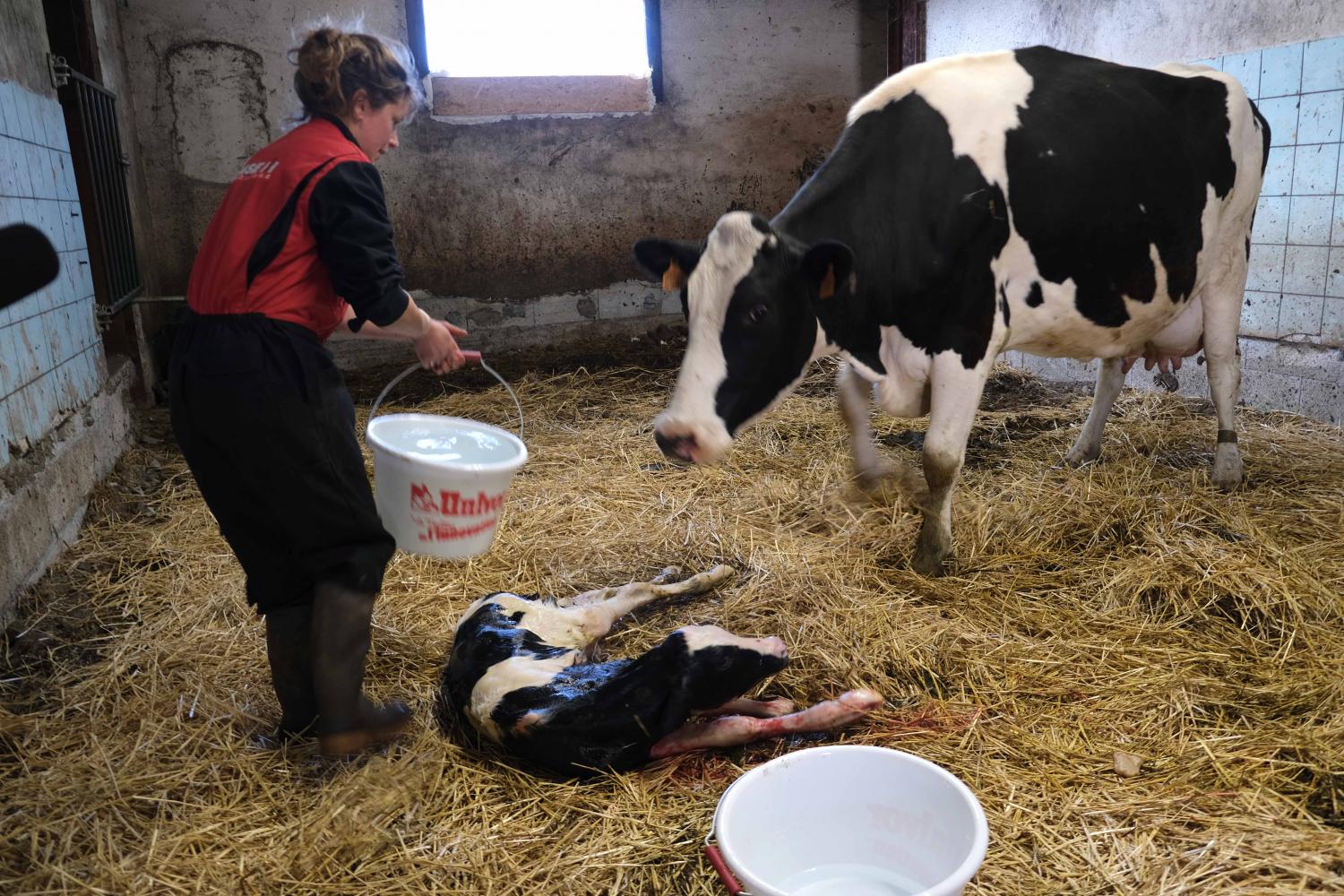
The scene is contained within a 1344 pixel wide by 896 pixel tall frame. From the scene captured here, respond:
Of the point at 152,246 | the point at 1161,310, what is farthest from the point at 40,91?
the point at 1161,310

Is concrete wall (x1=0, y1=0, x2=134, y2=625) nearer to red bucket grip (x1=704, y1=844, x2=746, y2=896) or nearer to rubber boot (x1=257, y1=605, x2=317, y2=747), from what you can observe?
rubber boot (x1=257, y1=605, x2=317, y2=747)

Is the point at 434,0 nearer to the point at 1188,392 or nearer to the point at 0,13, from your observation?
the point at 0,13

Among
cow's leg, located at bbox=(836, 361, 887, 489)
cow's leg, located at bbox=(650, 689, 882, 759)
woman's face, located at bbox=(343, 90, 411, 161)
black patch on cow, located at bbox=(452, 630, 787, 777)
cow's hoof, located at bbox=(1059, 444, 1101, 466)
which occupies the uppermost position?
woman's face, located at bbox=(343, 90, 411, 161)

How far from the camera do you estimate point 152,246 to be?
241 inches

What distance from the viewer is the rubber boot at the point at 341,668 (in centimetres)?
196

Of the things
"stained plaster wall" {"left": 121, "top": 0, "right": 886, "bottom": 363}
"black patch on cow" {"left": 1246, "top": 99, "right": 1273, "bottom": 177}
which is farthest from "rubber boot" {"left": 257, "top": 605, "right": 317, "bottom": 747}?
"stained plaster wall" {"left": 121, "top": 0, "right": 886, "bottom": 363}

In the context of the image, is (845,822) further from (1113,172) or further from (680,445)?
(1113,172)

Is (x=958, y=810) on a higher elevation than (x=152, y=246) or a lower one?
lower

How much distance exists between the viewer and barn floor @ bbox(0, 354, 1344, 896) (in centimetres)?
185

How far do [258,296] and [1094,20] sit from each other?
5381 mm

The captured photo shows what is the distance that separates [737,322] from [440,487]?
1005mm

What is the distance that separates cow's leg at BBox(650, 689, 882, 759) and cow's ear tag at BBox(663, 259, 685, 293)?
1.26 m

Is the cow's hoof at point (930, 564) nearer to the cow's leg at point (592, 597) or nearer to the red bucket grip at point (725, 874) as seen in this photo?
the cow's leg at point (592, 597)

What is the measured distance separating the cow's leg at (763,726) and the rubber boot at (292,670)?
2.64ft
